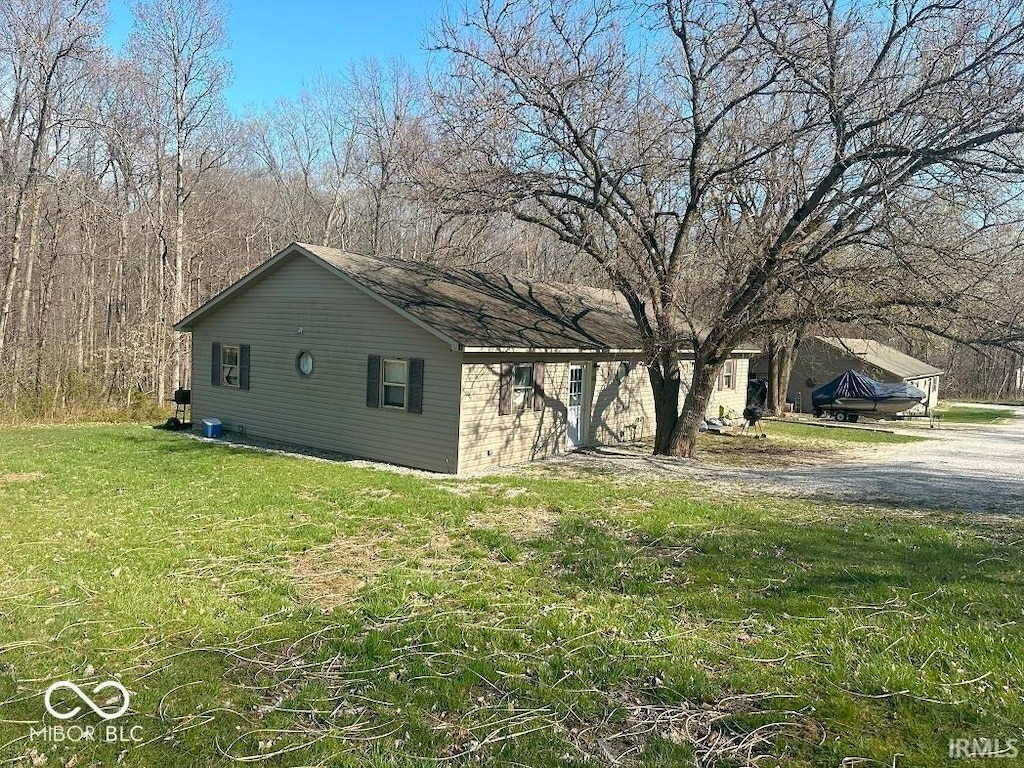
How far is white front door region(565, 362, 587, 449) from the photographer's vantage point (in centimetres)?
1559

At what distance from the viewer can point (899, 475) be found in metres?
13.7

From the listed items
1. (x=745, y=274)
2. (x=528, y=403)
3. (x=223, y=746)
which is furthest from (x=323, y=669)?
(x=745, y=274)

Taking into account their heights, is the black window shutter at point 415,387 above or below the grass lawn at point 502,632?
above

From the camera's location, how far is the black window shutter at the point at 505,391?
1342 centimetres

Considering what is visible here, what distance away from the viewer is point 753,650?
16.1ft

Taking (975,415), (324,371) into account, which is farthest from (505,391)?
(975,415)

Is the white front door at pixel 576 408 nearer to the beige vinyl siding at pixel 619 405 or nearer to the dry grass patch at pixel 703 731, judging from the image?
the beige vinyl siding at pixel 619 405

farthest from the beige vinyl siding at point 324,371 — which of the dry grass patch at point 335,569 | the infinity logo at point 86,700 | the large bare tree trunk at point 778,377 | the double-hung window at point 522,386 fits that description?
the large bare tree trunk at point 778,377

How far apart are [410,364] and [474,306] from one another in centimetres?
226

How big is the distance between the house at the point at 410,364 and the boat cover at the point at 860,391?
13049 millimetres

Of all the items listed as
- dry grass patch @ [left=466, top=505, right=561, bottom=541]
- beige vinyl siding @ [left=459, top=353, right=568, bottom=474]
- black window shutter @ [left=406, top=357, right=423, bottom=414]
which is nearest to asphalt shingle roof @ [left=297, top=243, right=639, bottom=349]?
beige vinyl siding @ [left=459, top=353, right=568, bottom=474]

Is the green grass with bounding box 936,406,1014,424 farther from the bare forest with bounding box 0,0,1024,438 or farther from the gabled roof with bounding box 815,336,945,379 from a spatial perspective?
the bare forest with bounding box 0,0,1024,438

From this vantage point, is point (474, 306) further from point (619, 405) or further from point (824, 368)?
point (824, 368)

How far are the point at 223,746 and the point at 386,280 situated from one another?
11459mm
